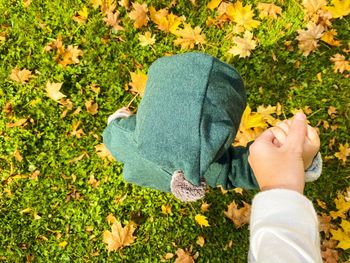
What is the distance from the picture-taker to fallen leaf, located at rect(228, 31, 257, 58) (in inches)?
125

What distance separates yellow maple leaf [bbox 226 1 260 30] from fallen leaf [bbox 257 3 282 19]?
0.08 metres

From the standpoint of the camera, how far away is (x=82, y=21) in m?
3.30

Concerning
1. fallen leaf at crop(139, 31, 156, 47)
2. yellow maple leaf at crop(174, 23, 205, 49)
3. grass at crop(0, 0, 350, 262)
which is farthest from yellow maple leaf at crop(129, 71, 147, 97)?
yellow maple leaf at crop(174, 23, 205, 49)

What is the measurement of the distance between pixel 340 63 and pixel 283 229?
223 centimetres

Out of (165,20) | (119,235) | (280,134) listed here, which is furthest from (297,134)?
(165,20)

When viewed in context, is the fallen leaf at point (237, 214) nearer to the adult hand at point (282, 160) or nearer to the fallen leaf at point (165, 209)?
the fallen leaf at point (165, 209)

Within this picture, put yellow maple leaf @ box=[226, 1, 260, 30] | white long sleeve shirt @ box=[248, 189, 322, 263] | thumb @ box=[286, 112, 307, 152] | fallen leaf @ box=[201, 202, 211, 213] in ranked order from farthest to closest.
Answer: yellow maple leaf @ box=[226, 1, 260, 30], fallen leaf @ box=[201, 202, 211, 213], thumb @ box=[286, 112, 307, 152], white long sleeve shirt @ box=[248, 189, 322, 263]

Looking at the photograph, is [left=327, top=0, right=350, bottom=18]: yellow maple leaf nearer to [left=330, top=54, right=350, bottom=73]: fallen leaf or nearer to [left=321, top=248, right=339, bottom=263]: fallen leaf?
[left=330, top=54, right=350, bottom=73]: fallen leaf

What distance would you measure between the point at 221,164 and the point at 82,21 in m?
1.82

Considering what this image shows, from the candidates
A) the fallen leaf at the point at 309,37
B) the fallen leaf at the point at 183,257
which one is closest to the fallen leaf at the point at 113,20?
the fallen leaf at the point at 309,37

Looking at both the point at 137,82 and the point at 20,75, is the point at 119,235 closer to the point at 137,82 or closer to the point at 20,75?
the point at 137,82

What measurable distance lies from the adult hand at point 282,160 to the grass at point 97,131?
52.8 inches

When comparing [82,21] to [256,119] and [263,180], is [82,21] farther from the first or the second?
[263,180]

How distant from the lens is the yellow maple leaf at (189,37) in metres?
3.21
